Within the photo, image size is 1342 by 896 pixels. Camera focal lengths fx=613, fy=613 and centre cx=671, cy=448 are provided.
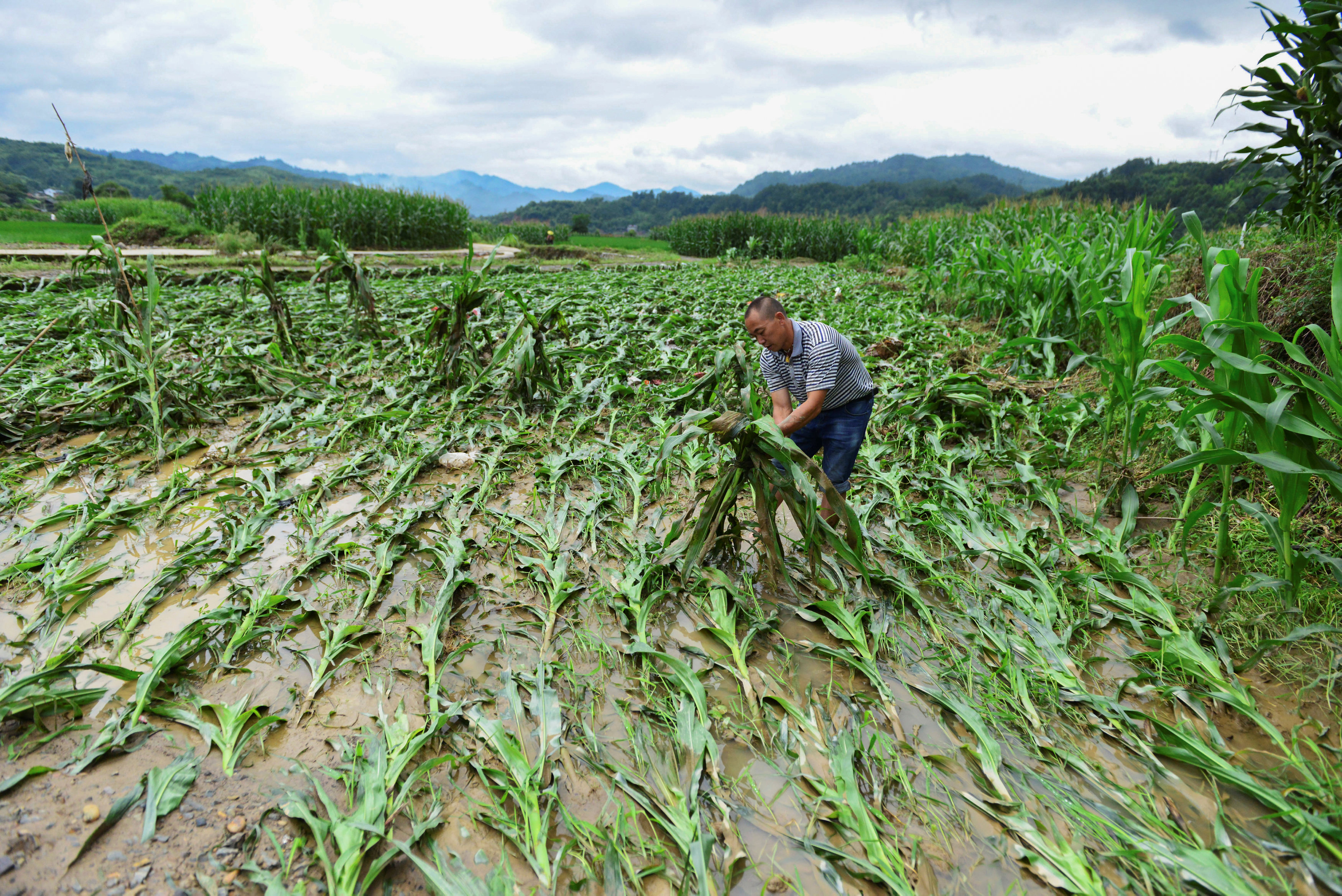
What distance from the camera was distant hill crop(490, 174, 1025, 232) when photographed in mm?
68375

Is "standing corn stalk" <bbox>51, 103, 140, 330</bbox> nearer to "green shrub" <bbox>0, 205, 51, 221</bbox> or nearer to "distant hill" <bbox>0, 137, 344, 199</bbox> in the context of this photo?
"green shrub" <bbox>0, 205, 51, 221</bbox>

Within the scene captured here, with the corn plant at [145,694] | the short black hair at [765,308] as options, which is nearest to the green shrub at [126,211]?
the corn plant at [145,694]

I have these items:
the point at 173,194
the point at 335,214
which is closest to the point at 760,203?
the point at 173,194

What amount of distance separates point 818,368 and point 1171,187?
3410 cm

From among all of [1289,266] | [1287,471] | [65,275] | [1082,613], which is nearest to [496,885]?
[1082,613]

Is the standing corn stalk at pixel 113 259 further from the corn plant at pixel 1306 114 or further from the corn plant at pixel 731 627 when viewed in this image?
the corn plant at pixel 1306 114

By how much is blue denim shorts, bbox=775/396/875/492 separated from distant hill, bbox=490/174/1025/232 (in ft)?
201

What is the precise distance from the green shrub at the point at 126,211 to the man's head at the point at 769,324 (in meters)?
16.3

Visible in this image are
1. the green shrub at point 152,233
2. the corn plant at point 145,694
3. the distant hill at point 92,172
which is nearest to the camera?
the corn plant at point 145,694

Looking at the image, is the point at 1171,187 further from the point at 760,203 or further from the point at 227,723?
the point at 760,203

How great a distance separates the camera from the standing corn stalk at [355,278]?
5.91 metres

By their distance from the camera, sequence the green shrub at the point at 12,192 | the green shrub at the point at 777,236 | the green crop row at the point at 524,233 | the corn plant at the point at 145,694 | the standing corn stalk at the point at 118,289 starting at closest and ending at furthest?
the corn plant at the point at 145,694
the standing corn stalk at the point at 118,289
the green shrub at the point at 777,236
the green crop row at the point at 524,233
the green shrub at the point at 12,192

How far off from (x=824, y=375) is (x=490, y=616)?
1.88 metres

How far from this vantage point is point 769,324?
298 centimetres
